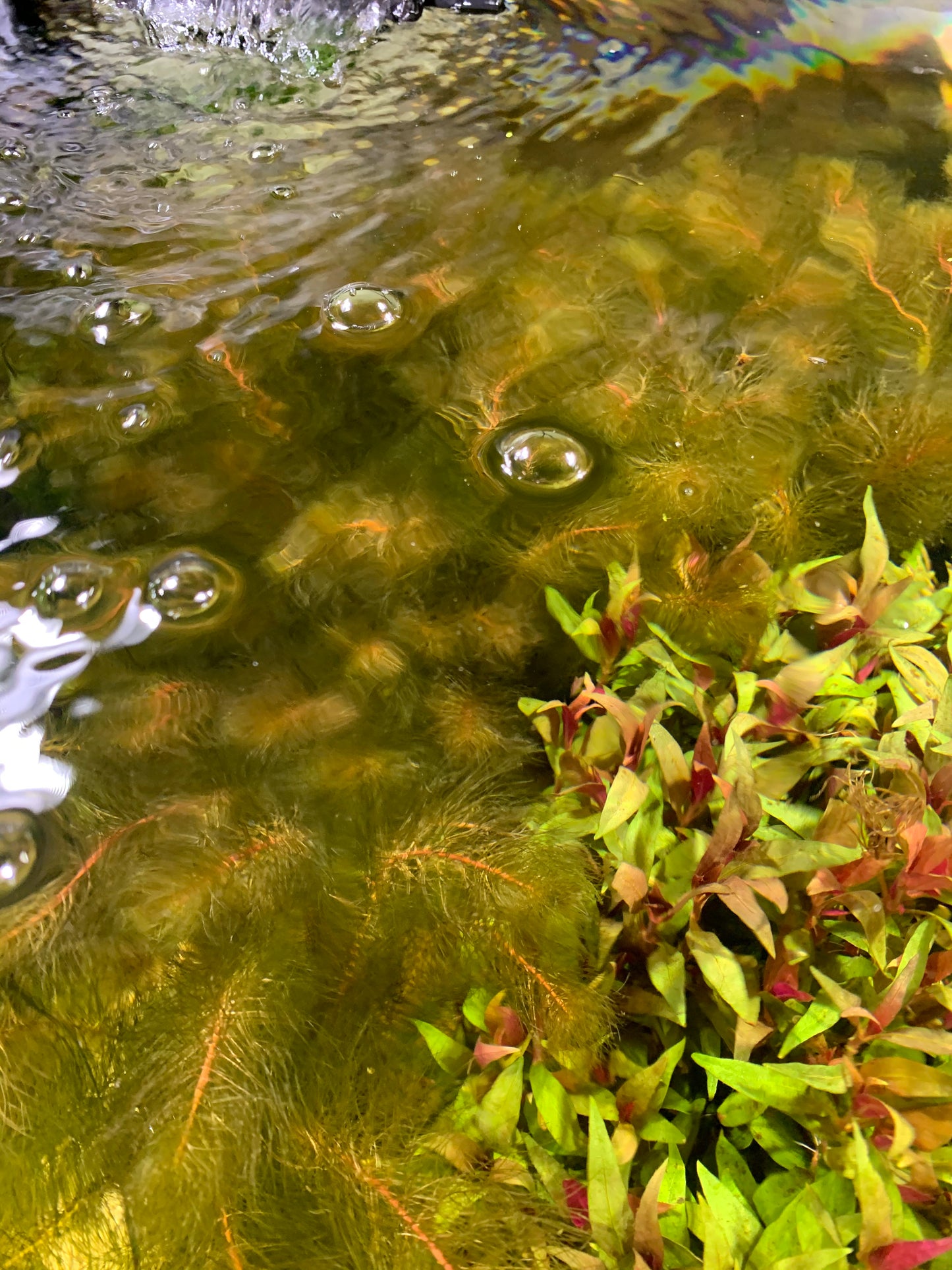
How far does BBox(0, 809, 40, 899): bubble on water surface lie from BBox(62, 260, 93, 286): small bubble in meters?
1.04

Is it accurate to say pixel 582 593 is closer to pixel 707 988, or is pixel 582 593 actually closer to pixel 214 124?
pixel 707 988

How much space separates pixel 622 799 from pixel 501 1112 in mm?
369

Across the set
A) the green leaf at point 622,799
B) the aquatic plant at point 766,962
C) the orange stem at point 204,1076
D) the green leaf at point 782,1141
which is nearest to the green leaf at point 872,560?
the aquatic plant at point 766,962

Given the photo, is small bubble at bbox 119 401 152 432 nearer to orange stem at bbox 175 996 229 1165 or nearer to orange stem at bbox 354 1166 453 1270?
orange stem at bbox 175 996 229 1165

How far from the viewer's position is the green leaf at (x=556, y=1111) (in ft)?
3.06

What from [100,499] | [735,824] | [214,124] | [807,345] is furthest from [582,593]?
[214,124]

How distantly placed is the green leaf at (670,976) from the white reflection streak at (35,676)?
30.1 inches

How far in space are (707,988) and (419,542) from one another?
77cm

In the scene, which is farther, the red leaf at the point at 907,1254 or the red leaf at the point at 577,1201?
the red leaf at the point at 577,1201

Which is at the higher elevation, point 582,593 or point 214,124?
point 214,124

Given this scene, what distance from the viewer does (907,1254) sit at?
2.58 feet

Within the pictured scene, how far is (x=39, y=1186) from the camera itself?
2.86 ft

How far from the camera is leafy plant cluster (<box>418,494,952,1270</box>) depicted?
84cm

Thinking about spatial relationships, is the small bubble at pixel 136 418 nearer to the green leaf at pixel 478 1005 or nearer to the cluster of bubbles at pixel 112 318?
the cluster of bubbles at pixel 112 318
